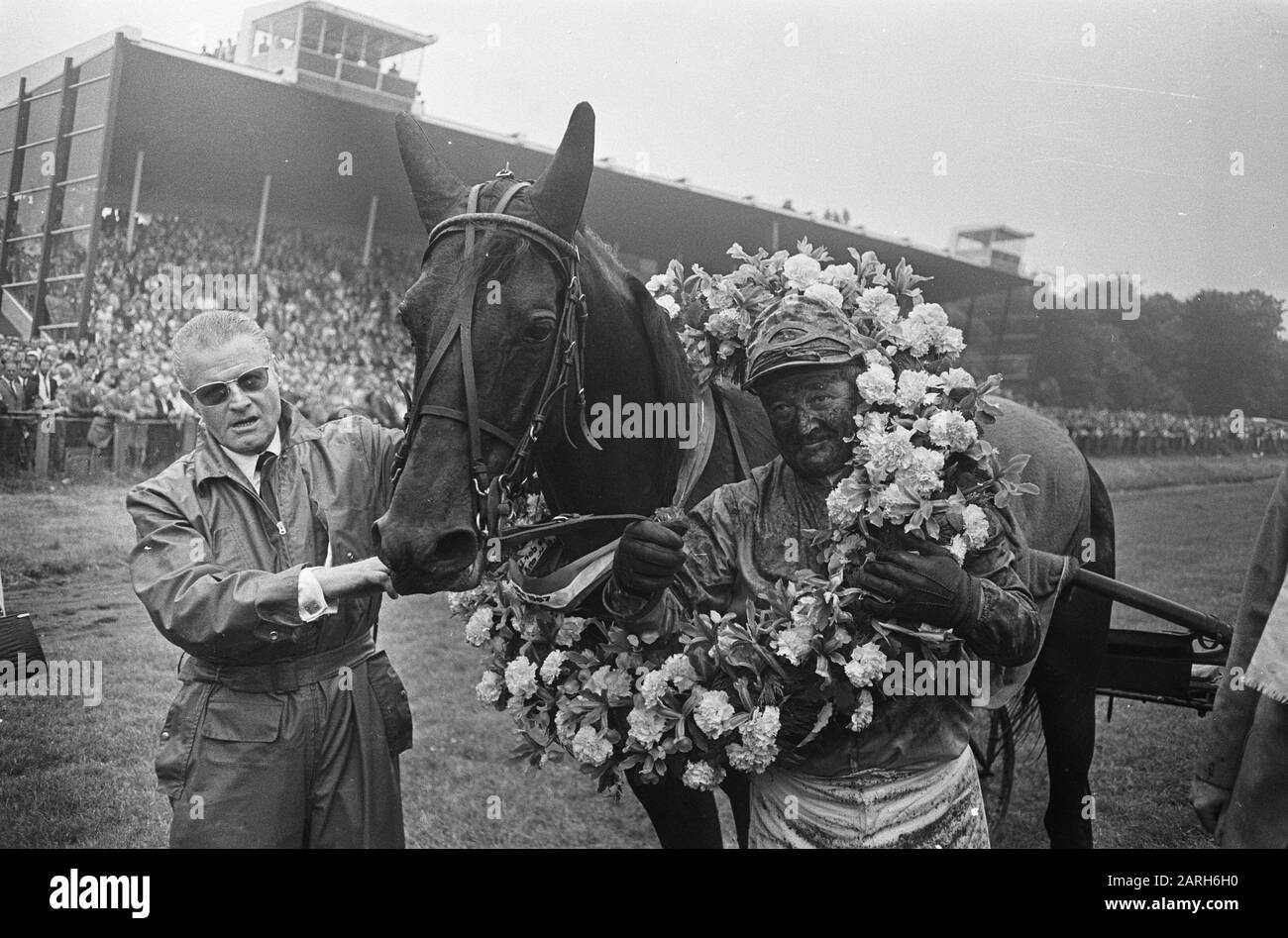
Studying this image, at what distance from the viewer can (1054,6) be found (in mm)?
3361

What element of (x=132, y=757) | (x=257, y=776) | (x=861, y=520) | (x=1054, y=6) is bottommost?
(x=132, y=757)

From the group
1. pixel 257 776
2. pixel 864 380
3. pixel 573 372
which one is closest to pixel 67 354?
pixel 257 776

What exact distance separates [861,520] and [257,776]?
1537 mm

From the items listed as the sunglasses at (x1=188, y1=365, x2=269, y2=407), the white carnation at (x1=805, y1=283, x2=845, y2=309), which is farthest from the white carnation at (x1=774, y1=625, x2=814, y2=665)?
the sunglasses at (x1=188, y1=365, x2=269, y2=407)

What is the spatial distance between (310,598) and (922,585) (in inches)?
52.5

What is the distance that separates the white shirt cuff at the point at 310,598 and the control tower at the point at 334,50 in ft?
7.65

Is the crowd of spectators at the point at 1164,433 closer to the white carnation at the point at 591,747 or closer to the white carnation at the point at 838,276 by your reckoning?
the white carnation at the point at 838,276

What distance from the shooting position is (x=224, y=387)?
233 centimetres

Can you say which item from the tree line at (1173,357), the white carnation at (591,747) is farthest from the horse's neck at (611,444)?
the tree line at (1173,357)

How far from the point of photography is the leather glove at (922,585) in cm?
195

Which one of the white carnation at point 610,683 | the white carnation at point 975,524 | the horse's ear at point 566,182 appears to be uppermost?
the horse's ear at point 566,182

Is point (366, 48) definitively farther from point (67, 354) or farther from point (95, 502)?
point (95, 502)

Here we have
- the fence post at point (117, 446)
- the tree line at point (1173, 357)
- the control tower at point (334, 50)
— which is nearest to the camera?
the tree line at point (1173, 357)

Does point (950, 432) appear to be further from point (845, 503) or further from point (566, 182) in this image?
point (566, 182)
